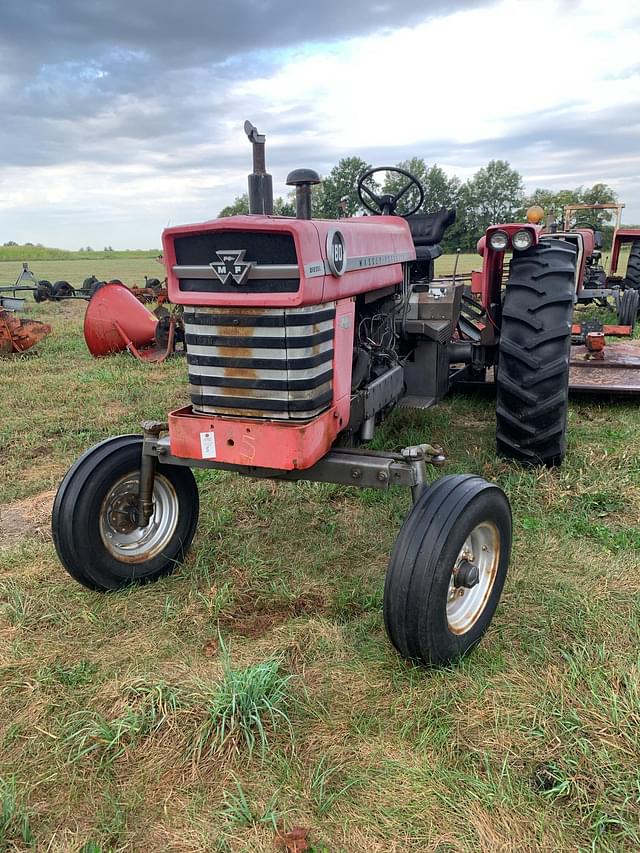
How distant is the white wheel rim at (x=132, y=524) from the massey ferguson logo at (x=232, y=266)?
111cm

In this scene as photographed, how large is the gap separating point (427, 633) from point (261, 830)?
81 centimetres

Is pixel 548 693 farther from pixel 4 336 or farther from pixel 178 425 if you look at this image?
pixel 4 336

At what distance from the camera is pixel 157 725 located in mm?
2154

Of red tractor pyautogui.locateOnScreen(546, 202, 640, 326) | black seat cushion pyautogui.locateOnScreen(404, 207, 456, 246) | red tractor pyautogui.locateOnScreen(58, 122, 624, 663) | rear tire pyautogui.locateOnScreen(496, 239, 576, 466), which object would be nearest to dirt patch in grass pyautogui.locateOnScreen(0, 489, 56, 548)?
red tractor pyautogui.locateOnScreen(58, 122, 624, 663)

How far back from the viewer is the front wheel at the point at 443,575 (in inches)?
89.7

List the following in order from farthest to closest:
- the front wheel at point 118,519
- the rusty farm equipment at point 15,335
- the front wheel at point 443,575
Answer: the rusty farm equipment at point 15,335
the front wheel at point 118,519
the front wheel at point 443,575

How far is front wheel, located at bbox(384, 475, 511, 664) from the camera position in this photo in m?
2.28

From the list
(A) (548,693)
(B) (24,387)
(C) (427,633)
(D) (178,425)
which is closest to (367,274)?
(D) (178,425)

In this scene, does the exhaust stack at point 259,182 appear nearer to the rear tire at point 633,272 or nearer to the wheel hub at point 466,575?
the wheel hub at point 466,575

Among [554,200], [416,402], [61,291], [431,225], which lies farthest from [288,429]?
[554,200]

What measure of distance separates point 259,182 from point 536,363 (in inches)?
75.4

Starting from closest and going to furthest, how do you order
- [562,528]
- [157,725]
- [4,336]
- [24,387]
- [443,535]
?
[157,725] < [443,535] < [562,528] < [24,387] < [4,336]

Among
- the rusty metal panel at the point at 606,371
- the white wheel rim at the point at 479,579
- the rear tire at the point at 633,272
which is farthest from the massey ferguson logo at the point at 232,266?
the rear tire at the point at 633,272

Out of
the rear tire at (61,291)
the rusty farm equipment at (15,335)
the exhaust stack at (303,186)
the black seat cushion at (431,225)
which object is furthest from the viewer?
the rear tire at (61,291)
